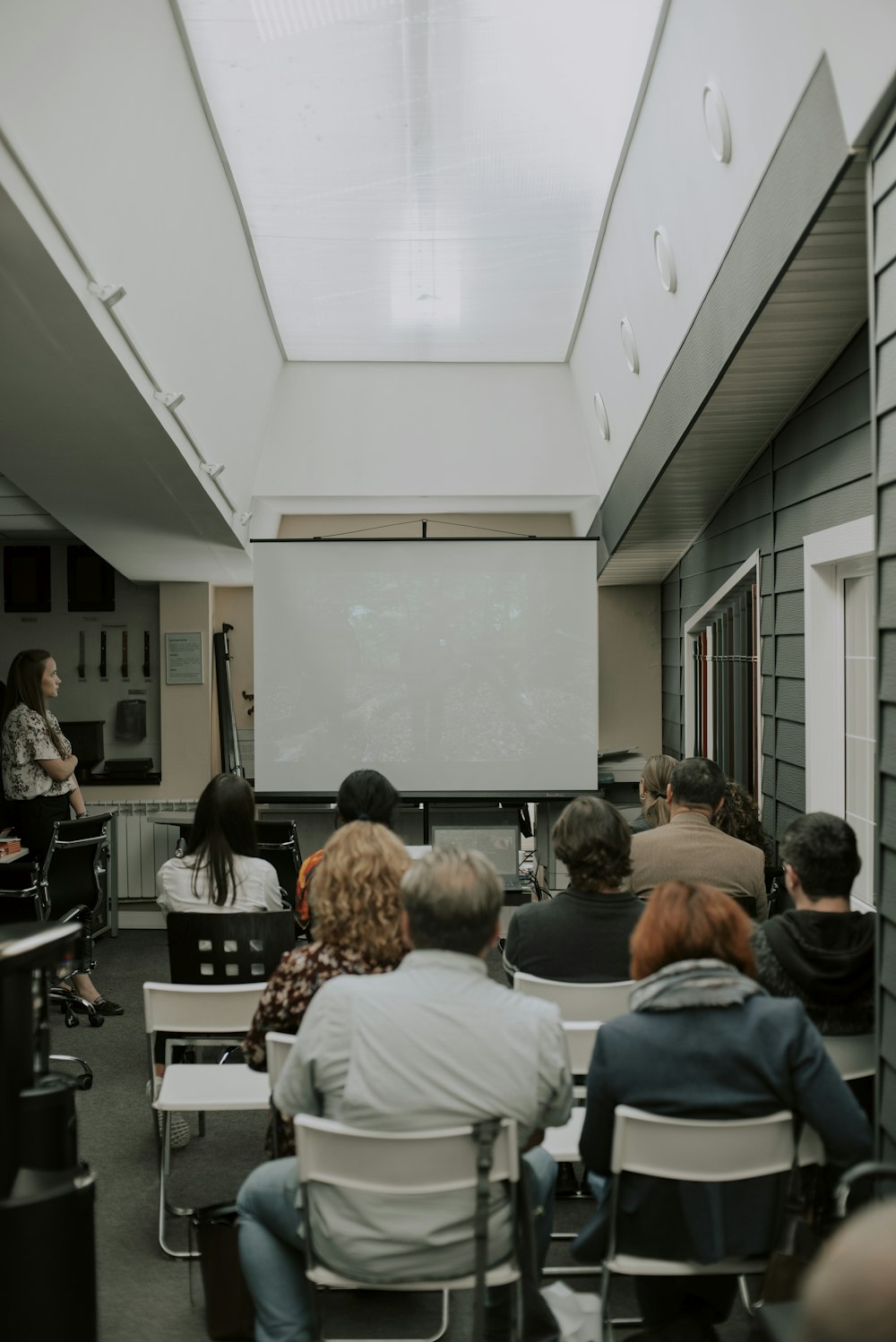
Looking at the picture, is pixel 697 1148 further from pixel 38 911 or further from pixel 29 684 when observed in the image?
pixel 29 684

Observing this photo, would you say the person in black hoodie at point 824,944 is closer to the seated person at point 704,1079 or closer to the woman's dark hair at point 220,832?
the seated person at point 704,1079

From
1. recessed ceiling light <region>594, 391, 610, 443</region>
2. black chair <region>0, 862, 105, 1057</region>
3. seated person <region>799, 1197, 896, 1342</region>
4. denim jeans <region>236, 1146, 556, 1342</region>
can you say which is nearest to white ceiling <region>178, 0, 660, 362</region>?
recessed ceiling light <region>594, 391, 610, 443</region>

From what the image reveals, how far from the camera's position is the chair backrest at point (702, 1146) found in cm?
175

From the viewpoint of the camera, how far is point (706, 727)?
19.5 ft

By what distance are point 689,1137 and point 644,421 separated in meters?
3.69

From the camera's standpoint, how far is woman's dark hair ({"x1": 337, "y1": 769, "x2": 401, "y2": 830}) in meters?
3.59

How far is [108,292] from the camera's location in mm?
3480

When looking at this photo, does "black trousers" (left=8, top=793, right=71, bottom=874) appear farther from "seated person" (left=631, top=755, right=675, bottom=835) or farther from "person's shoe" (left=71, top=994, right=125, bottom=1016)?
"seated person" (left=631, top=755, right=675, bottom=835)

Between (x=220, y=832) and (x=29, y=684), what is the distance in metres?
2.10

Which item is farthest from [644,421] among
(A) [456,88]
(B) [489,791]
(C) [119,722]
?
(C) [119,722]

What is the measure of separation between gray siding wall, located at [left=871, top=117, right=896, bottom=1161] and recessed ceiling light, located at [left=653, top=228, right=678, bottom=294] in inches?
68.7

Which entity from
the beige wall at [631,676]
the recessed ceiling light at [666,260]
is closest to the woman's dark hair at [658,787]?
the recessed ceiling light at [666,260]

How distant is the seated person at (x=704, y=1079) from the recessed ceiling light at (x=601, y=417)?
4.25 meters

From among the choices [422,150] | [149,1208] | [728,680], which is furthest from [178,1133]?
[422,150]
